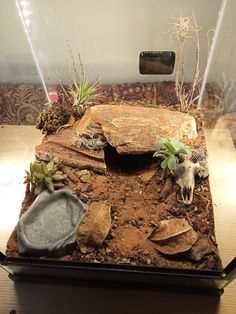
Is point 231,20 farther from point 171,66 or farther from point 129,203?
point 129,203

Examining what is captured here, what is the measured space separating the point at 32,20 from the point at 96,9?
463 millimetres

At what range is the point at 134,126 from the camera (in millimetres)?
2004

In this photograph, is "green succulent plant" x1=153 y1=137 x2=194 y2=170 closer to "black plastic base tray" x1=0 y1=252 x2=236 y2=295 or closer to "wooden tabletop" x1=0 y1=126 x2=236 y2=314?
"wooden tabletop" x1=0 y1=126 x2=236 y2=314

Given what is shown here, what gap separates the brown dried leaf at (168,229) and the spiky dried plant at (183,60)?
0.93m

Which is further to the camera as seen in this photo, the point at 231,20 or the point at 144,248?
the point at 231,20

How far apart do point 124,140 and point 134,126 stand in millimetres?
130

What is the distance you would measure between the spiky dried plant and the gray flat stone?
1086mm

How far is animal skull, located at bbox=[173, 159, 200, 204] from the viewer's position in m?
1.83

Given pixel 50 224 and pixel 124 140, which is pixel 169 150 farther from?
pixel 50 224

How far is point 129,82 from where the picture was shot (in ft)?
8.01

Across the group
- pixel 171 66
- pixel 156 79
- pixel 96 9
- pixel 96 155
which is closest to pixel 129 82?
pixel 156 79

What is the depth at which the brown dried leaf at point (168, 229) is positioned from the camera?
1.65 metres

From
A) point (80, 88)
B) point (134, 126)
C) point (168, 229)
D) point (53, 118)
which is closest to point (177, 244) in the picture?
point (168, 229)

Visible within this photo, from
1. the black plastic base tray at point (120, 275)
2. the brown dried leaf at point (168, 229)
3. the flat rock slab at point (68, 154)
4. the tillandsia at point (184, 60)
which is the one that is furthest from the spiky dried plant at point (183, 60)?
the black plastic base tray at point (120, 275)
